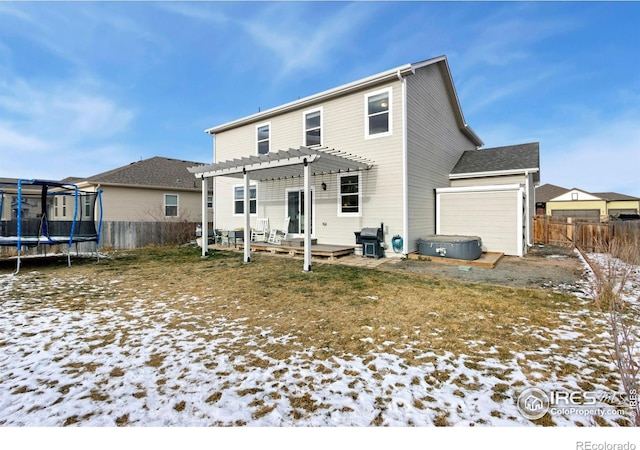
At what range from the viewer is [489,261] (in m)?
8.04

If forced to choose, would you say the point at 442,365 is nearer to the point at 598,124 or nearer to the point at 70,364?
the point at 70,364

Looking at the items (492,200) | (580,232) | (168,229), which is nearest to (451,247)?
(492,200)

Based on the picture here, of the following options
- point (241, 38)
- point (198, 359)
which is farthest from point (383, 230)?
point (241, 38)

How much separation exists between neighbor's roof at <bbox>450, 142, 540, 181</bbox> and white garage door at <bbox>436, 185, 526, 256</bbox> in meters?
2.09

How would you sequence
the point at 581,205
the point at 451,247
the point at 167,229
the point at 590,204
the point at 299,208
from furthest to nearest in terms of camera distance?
the point at 581,205
the point at 590,204
the point at 167,229
the point at 299,208
the point at 451,247

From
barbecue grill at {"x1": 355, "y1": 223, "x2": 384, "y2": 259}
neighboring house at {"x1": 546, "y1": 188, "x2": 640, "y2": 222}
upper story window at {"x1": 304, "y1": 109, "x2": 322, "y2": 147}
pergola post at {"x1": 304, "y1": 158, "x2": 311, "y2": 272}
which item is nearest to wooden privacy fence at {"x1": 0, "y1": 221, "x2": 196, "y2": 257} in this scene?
upper story window at {"x1": 304, "y1": 109, "x2": 322, "y2": 147}

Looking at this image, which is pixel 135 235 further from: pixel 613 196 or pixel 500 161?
pixel 613 196

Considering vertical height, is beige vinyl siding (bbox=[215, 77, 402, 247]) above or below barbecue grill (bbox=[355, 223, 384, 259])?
above

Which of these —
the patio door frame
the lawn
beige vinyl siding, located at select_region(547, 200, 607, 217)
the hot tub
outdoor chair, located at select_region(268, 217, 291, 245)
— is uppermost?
beige vinyl siding, located at select_region(547, 200, 607, 217)

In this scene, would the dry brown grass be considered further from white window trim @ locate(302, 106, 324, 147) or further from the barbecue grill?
white window trim @ locate(302, 106, 324, 147)

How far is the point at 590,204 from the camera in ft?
124

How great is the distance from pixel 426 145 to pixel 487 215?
123 inches

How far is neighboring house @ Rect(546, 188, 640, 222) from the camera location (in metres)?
36.7

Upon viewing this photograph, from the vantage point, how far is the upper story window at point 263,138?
40.5 ft
